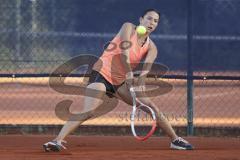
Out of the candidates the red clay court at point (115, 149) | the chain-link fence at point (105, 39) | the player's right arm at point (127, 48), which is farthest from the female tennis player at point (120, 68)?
the chain-link fence at point (105, 39)

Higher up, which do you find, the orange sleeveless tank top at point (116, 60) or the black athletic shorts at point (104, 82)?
the orange sleeveless tank top at point (116, 60)

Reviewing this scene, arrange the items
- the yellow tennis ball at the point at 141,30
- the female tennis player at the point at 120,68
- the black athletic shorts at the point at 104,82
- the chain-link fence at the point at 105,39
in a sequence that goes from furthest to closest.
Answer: the chain-link fence at the point at 105,39 < the black athletic shorts at the point at 104,82 < the female tennis player at the point at 120,68 < the yellow tennis ball at the point at 141,30

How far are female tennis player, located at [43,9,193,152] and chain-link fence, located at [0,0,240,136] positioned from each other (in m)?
2.17

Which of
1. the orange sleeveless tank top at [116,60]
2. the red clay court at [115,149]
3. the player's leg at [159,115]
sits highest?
the orange sleeveless tank top at [116,60]

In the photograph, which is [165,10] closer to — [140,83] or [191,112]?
[191,112]

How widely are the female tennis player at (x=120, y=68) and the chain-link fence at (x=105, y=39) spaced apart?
7.12ft

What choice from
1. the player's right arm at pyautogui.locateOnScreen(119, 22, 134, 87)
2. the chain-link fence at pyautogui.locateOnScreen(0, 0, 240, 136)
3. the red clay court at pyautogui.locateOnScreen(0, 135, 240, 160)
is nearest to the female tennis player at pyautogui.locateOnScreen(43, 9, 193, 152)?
the player's right arm at pyautogui.locateOnScreen(119, 22, 134, 87)

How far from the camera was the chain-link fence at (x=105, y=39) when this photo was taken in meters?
Result: 12.1

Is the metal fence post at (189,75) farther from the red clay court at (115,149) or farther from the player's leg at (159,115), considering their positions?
the player's leg at (159,115)

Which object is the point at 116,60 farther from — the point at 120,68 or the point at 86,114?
the point at 86,114

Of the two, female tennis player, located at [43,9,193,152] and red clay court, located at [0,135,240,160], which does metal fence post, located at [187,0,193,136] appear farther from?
female tennis player, located at [43,9,193,152]

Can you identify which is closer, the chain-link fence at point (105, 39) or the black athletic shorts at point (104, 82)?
the black athletic shorts at point (104, 82)

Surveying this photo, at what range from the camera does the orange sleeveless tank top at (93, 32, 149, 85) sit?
9250 mm

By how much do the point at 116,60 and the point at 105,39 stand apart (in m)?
3.52
